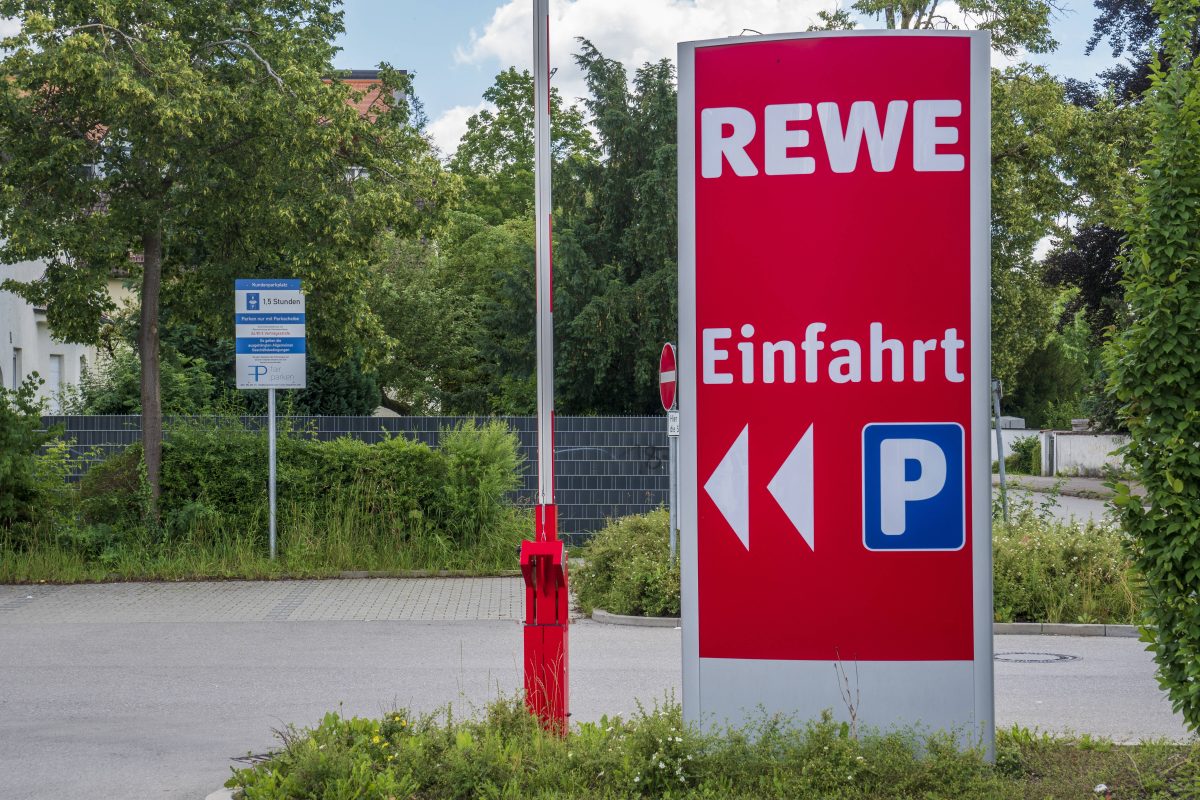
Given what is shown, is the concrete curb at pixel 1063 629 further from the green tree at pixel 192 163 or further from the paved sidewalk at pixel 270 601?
the green tree at pixel 192 163

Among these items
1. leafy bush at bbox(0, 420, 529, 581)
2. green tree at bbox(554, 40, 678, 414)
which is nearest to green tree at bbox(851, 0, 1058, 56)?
green tree at bbox(554, 40, 678, 414)

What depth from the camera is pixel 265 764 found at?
240 inches

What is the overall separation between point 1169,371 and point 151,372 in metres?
13.2

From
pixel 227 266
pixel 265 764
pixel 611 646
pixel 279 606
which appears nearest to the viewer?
pixel 265 764

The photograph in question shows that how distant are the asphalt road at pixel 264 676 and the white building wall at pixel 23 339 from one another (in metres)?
10.4

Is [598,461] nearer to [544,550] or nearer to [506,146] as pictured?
[544,550]

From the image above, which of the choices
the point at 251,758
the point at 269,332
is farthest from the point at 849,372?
the point at 269,332

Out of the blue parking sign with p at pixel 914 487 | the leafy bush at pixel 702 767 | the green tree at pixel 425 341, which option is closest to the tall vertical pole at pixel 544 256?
the leafy bush at pixel 702 767

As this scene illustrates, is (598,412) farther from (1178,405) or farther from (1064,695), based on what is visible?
(1178,405)

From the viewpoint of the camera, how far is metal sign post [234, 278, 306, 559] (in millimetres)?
15242

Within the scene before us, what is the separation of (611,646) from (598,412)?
17.8 metres

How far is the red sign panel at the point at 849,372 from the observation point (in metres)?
5.73

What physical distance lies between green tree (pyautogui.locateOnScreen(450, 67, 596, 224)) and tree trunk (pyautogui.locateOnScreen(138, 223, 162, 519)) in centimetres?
2995

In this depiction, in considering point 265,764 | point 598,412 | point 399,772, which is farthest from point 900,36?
point 598,412
